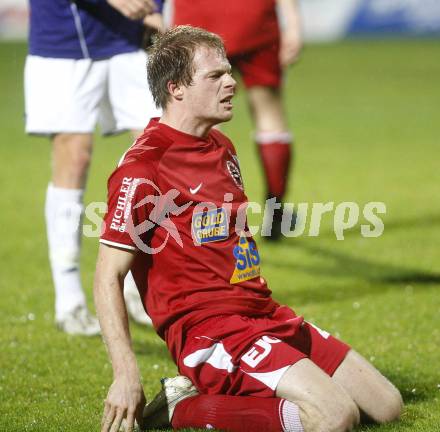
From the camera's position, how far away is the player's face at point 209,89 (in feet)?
12.6

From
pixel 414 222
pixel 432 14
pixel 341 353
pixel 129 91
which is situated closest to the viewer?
pixel 341 353

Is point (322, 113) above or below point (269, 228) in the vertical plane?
below

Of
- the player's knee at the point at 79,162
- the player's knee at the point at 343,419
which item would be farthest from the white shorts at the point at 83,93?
the player's knee at the point at 343,419

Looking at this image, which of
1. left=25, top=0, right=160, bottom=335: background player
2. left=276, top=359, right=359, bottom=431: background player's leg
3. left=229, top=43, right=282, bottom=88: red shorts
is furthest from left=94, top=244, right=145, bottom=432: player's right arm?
left=229, top=43, right=282, bottom=88: red shorts

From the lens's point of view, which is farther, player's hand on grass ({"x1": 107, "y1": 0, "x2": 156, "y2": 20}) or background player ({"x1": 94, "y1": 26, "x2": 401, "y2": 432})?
player's hand on grass ({"x1": 107, "y1": 0, "x2": 156, "y2": 20})

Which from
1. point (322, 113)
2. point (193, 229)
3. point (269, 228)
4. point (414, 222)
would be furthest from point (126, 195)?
point (322, 113)

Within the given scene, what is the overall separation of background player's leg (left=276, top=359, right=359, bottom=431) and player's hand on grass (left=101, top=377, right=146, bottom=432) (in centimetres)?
49

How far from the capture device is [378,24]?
95.2ft

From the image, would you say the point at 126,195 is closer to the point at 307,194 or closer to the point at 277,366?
the point at 277,366

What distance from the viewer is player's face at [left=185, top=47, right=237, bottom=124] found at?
3848 millimetres

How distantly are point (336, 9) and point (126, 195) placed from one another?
26.5 meters

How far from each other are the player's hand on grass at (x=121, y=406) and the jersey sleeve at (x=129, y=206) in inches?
18.2

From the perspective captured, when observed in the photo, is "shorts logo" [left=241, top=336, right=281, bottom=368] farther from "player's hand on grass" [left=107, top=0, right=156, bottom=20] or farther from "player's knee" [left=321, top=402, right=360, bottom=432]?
"player's hand on grass" [left=107, top=0, right=156, bottom=20]

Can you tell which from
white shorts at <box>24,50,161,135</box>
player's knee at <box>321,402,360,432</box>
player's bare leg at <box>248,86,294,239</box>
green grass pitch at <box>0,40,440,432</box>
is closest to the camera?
player's knee at <box>321,402,360,432</box>
